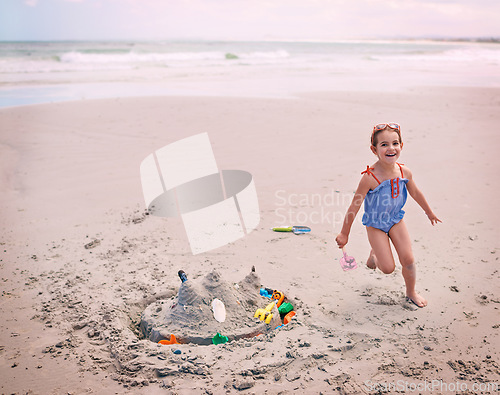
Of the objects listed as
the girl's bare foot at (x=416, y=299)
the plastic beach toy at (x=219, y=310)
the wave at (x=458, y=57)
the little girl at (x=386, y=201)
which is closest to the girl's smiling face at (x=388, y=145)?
the little girl at (x=386, y=201)

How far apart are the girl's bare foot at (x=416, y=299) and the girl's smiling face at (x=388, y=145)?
110 centimetres

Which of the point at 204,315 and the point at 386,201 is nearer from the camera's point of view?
the point at 204,315

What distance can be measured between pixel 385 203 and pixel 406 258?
0.46m

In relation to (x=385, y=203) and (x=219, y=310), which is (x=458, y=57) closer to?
(x=385, y=203)

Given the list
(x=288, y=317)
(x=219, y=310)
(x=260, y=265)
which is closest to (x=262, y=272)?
(x=260, y=265)

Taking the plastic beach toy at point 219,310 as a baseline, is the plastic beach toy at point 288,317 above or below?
below

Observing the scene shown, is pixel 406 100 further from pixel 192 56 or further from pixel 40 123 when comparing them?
pixel 192 56

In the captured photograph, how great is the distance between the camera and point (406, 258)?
3.43m

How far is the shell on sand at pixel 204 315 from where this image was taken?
3.14 m

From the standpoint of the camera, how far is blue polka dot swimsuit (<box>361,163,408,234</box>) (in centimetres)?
337

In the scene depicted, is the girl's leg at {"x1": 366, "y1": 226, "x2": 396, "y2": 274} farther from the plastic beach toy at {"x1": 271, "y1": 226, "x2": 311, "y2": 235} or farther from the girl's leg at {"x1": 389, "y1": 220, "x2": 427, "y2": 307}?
the plastic beach toy at {"x1": 271, "y1": 226, "x2": 311, "y2": 235}

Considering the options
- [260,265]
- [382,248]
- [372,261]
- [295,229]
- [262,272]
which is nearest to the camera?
[382,248]

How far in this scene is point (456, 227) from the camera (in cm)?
498

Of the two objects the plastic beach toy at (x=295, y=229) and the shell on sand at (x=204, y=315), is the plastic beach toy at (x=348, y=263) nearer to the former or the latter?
the shell on sand at (x=204, y=315)
